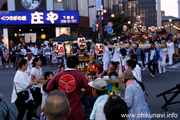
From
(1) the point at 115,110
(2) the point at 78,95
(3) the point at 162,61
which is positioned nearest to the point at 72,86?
(2) the point at 78,95

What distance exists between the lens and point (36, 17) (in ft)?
97.2

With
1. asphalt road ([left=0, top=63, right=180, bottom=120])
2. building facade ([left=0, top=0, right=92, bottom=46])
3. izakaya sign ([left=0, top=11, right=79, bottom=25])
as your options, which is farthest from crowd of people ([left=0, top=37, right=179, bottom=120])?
building facade ([left=0, top=0, right=92, bottom=46])

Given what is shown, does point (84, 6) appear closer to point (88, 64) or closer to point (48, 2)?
point (48, 2)

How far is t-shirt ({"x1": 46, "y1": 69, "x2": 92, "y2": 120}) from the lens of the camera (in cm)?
474

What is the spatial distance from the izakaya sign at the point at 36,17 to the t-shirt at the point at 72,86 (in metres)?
25.6

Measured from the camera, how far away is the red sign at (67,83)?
187 inches

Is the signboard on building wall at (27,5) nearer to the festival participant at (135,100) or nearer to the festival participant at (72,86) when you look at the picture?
the festival participant at (72,86)

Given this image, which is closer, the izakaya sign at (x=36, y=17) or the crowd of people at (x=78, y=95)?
the crowd of people at (x=78, y=95)

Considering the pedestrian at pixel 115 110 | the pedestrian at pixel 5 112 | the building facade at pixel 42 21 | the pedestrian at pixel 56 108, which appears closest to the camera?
the pedestrian at pixel 56 108

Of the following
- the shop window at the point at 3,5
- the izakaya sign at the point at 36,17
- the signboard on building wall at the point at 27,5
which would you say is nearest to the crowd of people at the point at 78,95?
the izakaya sign at the point at 36,17

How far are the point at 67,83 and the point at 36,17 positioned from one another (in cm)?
2585

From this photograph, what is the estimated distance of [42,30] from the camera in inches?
1233

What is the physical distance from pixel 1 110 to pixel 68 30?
2715cm

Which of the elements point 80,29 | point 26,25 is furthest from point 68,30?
point 26,25
